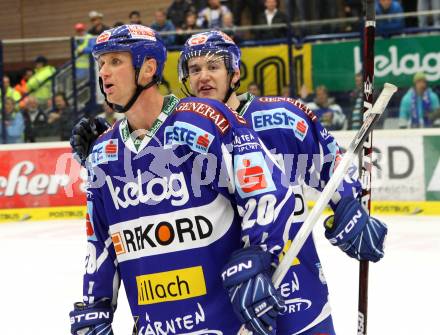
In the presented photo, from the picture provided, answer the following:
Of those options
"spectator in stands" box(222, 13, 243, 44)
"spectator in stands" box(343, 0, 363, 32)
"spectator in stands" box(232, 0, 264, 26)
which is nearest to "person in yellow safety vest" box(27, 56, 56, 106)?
"spectator in stands" box(222, 13, 243, 44)

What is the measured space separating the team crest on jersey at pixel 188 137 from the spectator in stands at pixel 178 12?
1146cm

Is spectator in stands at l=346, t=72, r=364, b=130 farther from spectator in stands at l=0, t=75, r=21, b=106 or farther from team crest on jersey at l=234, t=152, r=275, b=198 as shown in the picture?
team crest on jersey at l=234, t=152, r=275, b=198

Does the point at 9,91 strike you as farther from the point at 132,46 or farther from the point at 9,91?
the point at 132,46

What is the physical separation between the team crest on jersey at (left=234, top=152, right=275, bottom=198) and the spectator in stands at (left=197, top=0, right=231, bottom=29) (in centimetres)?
1074

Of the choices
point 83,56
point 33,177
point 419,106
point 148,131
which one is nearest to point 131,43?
point 148,131

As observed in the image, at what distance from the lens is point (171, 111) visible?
109 inches

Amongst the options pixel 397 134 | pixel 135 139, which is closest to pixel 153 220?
pixel 135 139

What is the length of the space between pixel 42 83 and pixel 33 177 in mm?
1490

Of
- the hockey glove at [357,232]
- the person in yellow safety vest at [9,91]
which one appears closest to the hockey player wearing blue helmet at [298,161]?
the hockey glove at [357,232]

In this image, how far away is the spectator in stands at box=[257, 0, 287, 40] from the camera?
1188cm

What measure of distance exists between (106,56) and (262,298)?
98 cm

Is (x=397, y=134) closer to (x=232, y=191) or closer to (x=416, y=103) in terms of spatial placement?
(x=416, y=103)

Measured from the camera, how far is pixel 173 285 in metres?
2.73

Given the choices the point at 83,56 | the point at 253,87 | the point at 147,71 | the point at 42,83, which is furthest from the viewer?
the point at 42,83
